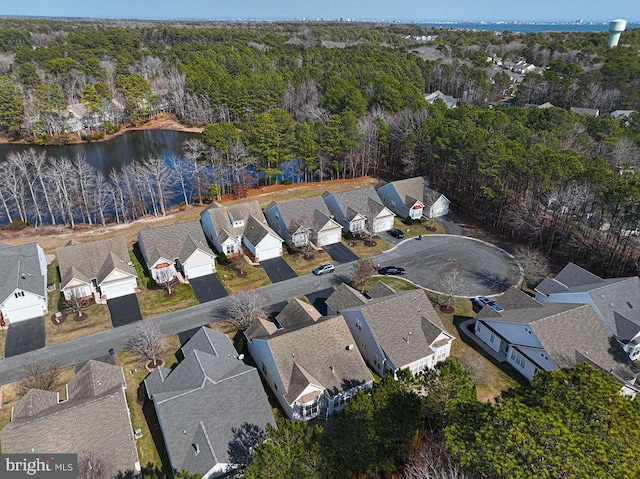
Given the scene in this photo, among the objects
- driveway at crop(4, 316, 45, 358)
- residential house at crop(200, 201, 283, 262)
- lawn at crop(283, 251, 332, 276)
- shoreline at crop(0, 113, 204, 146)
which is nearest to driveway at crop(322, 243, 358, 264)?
lawn at crop(283, 251, 332, 276)

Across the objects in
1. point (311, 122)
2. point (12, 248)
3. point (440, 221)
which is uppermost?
point (311, 122)

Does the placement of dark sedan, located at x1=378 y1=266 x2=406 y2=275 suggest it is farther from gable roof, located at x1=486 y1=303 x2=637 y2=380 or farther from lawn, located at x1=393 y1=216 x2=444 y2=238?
gable roof, located at x1=486 y1=303 x2=637 y2=380

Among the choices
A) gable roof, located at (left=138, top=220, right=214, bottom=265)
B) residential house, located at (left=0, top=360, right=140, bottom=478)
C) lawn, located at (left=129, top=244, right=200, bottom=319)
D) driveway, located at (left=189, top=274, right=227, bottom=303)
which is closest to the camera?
residential house, located at (left=0, top=360, right=140, bottom=478)

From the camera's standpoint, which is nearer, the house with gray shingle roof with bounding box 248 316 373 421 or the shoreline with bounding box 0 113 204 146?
the house with gray shingle roof with bounding box 248 316 373 421

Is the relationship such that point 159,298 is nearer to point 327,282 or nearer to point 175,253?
point 175,253

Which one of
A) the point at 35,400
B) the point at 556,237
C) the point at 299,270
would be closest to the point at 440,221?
the point at 556,237

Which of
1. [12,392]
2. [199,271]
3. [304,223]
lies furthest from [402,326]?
[12,392]

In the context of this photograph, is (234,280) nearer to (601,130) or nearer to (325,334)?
(325,334)
